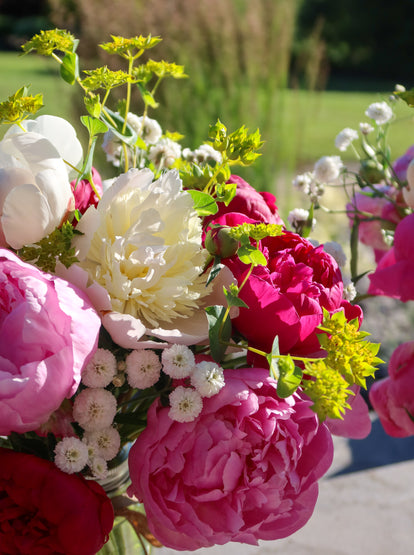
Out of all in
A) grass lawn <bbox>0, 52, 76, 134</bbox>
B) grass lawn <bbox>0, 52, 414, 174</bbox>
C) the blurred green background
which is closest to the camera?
the blurred green background

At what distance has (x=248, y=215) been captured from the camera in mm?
452

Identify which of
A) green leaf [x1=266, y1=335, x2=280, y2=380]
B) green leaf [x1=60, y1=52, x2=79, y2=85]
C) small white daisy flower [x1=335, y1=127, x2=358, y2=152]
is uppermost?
green leaf [x1=60, y1=52, x2=79, y2=85]

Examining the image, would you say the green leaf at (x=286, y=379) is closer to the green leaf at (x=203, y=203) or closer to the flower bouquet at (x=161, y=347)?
the flower bouquet at (x=161, y=347)

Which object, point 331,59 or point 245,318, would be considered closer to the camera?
point 245,318

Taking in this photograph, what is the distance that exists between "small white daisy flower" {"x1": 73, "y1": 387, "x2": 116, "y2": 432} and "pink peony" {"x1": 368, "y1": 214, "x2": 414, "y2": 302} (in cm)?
25

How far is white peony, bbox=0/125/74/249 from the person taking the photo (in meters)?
0.37

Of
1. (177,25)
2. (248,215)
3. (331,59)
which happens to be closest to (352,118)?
(331,59)

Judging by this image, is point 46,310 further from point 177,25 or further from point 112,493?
point 177,25

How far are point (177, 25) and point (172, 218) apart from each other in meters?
2.37

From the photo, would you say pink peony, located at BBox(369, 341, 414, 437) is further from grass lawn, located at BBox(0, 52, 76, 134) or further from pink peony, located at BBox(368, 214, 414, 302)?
grass lawn, located at BBox(0, 52, 76, 134)

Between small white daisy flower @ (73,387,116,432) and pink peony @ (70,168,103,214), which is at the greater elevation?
pink peony @ (70,168,103,214)

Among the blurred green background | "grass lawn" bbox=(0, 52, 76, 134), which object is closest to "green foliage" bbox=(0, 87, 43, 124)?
the blurred green background

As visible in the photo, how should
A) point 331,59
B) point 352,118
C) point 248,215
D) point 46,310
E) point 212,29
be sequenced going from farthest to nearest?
point 331,59
point 352,118
point 212,29
point 248,215
point 46,310

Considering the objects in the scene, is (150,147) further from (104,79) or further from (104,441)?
(104,441)
